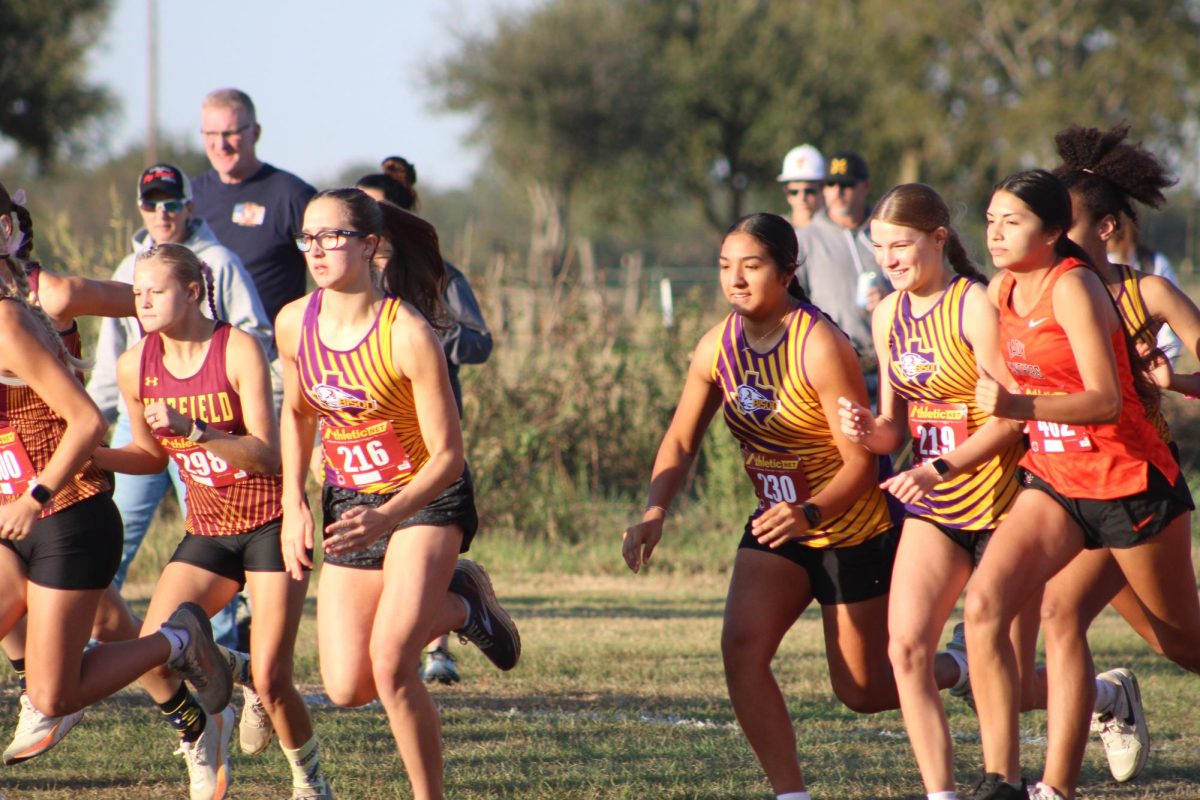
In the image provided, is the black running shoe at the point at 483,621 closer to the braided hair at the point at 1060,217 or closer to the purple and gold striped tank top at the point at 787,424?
the purple and gold striped tank top at the point at 787,424

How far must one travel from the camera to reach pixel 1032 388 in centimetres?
439

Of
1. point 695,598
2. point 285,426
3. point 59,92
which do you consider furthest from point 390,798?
point 59,92

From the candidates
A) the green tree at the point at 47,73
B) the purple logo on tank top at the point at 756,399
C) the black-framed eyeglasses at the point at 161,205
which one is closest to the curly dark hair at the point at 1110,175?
the purple logo on tank top at the point at 756,399

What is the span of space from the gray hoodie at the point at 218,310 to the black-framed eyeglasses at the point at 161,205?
0.44ft

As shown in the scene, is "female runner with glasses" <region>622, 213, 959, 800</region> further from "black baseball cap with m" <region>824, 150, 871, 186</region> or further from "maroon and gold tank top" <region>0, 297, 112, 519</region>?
"black baseball cap with m" <region>824, 150, 871, 186</region>

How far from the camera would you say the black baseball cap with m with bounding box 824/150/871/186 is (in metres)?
7.84

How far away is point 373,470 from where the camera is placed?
4438 millimetres

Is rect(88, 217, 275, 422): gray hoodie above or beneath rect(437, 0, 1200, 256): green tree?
beneath

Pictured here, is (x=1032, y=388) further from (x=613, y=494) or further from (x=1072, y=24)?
(x=1072, y=24)

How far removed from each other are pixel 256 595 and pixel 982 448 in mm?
2318

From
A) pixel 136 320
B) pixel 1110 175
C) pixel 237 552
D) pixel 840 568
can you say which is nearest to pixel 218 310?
pixel 136 320

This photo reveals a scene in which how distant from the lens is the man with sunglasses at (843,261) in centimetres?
757

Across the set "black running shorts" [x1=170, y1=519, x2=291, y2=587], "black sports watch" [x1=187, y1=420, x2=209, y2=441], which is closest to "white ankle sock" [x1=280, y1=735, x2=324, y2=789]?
"black running shorts" [x1=170, y1=519, x2=291, y2=587]

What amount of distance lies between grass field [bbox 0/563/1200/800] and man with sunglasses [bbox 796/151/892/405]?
1.70 meters
